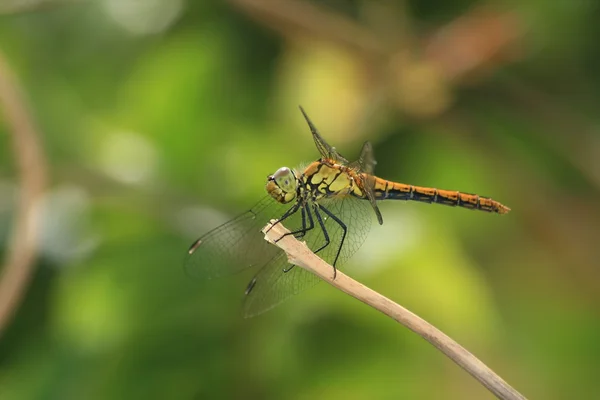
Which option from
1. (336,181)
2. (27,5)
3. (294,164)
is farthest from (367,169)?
(27,5)

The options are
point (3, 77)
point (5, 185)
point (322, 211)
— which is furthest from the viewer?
point (5, 185)

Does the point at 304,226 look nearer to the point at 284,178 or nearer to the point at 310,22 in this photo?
the point at 284,178

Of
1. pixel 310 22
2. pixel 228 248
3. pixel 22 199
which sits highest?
pixel 310 22

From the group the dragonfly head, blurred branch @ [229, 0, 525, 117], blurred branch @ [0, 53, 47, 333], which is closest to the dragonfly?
the dragonfly head

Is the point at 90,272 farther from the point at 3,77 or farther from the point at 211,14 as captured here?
the point at 211,14

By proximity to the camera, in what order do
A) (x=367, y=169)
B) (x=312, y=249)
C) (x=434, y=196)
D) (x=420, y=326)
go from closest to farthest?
(x=420, y=326), (x=312, y=249), (x=367, y=169), (x=434, y=196)

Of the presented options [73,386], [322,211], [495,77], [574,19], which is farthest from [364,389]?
[574,19]

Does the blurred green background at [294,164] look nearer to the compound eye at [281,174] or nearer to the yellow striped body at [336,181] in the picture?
the yellow striped body at [336,181]
